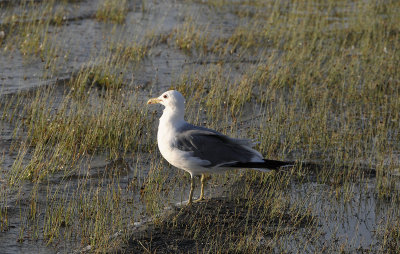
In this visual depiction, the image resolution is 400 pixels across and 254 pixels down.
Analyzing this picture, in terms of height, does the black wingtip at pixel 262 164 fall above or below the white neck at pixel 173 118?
below

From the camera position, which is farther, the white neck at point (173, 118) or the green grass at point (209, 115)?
the white neck at point (173, 118)

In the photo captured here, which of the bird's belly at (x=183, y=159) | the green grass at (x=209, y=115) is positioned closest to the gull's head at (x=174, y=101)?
the bird's belly at (x=183, y=159)

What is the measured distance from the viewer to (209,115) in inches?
394

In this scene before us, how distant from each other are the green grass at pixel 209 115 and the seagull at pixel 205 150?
1.84 ft

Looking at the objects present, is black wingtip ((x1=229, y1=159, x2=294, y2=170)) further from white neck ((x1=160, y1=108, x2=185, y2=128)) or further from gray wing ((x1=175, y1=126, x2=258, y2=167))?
white neck ((x1=160, y1=108, x2=185, y2=128))

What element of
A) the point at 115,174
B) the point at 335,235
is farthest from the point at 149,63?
the point at 335,235

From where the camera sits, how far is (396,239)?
6527 millimetres

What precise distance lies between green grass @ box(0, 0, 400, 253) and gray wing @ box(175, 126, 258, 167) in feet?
2.12

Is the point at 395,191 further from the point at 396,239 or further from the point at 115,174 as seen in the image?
the point at 115,174

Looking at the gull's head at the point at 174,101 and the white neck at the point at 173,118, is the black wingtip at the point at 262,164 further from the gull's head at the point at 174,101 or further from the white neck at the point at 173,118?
A: the gull's head at the point at 174,101

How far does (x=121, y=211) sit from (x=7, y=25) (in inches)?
355

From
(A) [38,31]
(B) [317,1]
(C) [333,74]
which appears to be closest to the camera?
(C) [333,74]

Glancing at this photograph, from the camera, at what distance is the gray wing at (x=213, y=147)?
6.73 metres

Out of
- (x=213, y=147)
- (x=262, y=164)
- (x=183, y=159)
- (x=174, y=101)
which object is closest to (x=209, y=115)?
(x=174, y=101)
